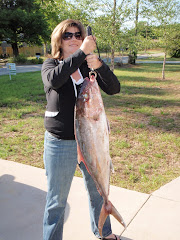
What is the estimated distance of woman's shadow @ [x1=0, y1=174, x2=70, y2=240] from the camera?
8.81 ft

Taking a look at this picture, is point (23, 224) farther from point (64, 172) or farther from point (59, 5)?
point (59, 5)

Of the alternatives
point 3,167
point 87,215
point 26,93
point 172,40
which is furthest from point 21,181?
point 172,40

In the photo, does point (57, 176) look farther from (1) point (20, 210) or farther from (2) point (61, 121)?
(1) point (20, 210)

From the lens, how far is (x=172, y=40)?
13797mm

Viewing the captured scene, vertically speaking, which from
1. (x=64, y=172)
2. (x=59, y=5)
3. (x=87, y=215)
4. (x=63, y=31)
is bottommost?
(x=87, y=215)

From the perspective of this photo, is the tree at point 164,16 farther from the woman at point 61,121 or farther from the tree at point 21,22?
the tree at point 21,22

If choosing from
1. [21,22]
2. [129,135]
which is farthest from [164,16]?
[21,22]

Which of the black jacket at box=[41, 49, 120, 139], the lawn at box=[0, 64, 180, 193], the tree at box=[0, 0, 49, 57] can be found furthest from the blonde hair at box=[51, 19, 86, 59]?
the tree at box=[0, 0, 49, 57]

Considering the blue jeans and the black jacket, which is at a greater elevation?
the black jacket

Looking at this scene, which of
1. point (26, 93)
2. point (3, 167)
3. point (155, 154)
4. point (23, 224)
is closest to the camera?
point (23, 224)

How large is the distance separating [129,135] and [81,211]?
2915mm

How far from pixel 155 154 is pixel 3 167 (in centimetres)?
288

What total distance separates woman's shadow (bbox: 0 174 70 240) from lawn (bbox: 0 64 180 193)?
32.6 inches

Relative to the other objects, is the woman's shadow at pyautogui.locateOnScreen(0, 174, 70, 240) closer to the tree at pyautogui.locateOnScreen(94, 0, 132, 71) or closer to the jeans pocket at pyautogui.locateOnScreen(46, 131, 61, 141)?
the jeans pocket at pyautogui.locateOnScreen(46, 131, 61, 141)
